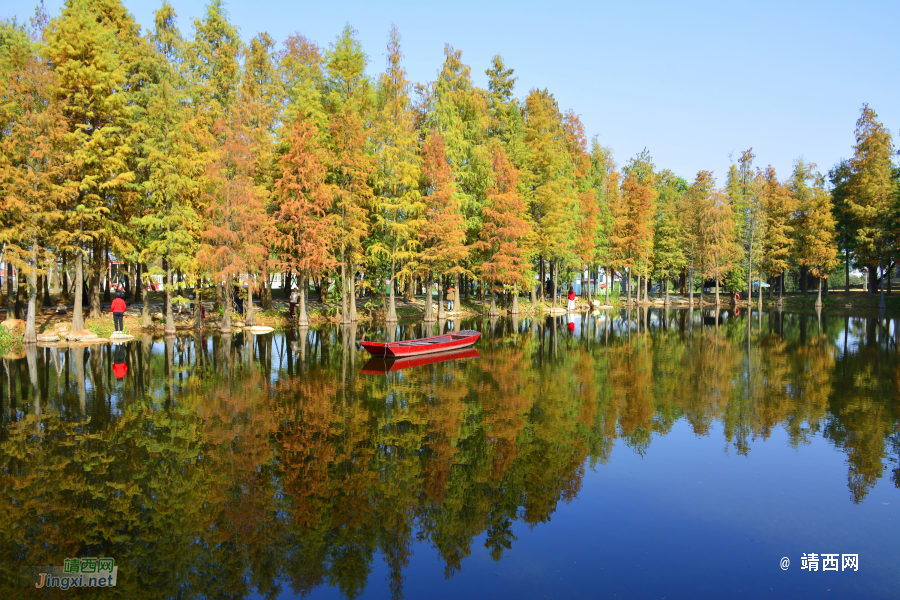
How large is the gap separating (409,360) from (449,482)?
A: 1445cm

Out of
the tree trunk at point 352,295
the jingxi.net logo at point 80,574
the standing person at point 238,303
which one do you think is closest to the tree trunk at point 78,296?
the standing person at point 238,303

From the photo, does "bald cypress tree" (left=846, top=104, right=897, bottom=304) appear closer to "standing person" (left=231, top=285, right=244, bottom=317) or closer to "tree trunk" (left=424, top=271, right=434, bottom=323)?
"tree trunk" (left=424, top=271, right=434, bottom=323)

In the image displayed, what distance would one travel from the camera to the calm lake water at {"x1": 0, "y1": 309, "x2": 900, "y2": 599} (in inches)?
294

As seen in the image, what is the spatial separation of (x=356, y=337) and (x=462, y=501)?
23676mm

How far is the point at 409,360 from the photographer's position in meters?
24.6

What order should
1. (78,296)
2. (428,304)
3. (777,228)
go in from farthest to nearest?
(777,228)
(428,304)
(78,296)

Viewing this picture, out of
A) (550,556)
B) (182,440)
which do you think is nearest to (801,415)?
(550,556)

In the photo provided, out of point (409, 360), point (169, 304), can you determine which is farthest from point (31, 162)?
point (409, 360)

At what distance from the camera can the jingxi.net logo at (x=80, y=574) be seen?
7109mm

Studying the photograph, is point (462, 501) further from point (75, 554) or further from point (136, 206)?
point (136, 206)

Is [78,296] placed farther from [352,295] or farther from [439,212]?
[439,212]

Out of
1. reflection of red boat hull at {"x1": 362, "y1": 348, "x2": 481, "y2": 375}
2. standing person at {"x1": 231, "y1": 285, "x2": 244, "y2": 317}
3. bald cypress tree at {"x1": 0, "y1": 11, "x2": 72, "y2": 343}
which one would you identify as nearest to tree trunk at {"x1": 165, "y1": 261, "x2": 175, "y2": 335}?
bald cypress tree at {"x1": 0, "y1": 11, "x2": 72, "y2": 343}

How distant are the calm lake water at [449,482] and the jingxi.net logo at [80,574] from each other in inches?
6.0

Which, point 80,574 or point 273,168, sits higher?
point 273,168
